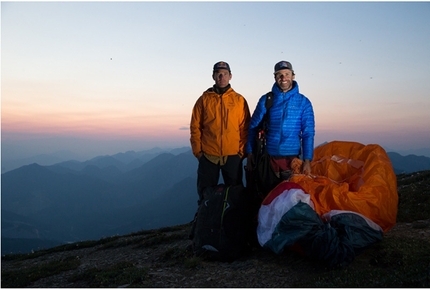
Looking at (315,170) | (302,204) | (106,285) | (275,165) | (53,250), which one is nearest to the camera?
(302,204)

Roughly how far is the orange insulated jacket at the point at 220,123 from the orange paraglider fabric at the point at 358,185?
1.76 metres

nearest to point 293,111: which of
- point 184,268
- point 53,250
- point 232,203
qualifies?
point 232,203

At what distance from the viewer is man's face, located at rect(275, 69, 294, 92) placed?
24.8ft

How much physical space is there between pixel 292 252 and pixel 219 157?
2798mm

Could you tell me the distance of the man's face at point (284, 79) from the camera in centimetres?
756

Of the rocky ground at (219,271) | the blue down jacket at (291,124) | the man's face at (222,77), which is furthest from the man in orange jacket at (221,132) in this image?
the rocky ground at (219,271)

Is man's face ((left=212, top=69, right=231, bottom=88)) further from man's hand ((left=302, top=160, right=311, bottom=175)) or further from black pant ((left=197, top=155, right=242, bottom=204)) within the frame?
man's hand ((left=302, top=160, right=311, bottom=175))

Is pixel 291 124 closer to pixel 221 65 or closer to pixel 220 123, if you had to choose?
pixel 220 123

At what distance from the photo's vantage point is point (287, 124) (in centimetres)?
767

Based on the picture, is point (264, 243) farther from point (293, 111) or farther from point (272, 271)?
point (293, 111)

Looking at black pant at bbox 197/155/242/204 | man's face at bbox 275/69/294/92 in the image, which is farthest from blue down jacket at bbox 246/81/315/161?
black pant at bbox 197/155/242/204

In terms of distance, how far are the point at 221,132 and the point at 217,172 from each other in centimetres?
104

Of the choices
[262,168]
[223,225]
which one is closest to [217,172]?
[262,168]

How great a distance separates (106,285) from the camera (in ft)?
24.1
